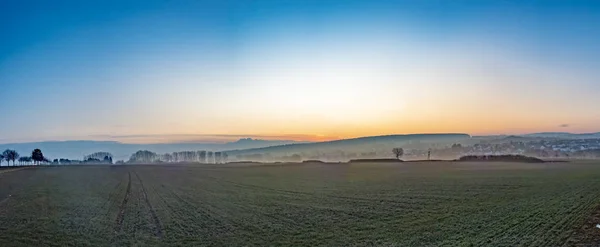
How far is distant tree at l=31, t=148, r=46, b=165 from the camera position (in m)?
184

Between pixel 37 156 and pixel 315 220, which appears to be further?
pixel 37 156

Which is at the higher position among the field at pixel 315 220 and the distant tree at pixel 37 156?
the distant tree at pixel 37 156

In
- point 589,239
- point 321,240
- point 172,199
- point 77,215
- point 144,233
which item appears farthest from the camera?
point 172,199

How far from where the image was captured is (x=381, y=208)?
29.9 metres

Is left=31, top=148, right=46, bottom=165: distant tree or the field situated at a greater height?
left=31, top=148, right=46, bottom=165: distant tree

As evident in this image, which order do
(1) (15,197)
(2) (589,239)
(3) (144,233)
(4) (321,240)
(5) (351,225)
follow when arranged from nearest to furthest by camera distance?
(2) (589,239) → (4) (321,240) → (3) (144,233) → (5) (351,225) → (1) (15,197)

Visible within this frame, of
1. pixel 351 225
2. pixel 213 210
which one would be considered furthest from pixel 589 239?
pixel 213 210

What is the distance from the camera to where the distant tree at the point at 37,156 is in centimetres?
18425

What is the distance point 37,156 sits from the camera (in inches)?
7328

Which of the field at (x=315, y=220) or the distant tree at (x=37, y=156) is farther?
the distant tree at (x=37, y=156)

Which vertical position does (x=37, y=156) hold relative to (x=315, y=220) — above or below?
above

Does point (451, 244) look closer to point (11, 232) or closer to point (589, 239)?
point (589, 239)

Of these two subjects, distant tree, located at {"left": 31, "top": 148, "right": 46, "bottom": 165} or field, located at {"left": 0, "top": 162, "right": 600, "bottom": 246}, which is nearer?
field, located at {"left": 0, "top": 162, "right": 600, "bottom": 246}

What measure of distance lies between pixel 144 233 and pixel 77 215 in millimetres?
10319
